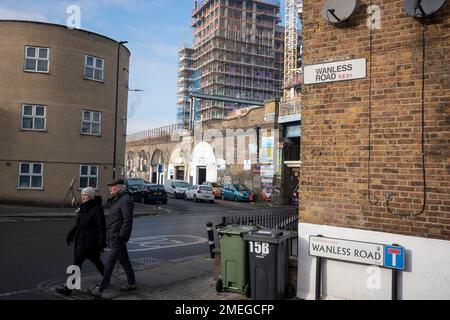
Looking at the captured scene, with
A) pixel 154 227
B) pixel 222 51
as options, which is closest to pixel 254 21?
pixel 222 51

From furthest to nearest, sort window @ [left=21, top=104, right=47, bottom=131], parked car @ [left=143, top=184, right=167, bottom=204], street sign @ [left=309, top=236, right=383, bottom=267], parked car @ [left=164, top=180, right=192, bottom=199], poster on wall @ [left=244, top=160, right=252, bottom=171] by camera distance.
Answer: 1. poster on wall @ [left=244, top=160, right=252, bottom=171]
2. parked car @ [left=164, top=180, right=192, bottom=199]
3. parked car @ [left=143, top=184, right=167, bottom=204]
4. window @ [left=21, top=104, right=47, bottom=131]
5. street sign @ [left=309, top=236, right=383, bottom=267]

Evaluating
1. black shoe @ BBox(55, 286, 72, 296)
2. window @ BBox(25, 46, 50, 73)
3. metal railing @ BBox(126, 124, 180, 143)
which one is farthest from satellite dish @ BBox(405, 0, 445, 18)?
metal railing @ BBox(126, 124, 180, 143)

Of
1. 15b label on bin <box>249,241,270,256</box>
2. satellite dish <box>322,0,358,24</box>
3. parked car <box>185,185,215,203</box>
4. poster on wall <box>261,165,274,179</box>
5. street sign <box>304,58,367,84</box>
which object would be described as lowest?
parked car <box>185,185,215,203</box>

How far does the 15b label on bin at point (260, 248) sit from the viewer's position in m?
6.52

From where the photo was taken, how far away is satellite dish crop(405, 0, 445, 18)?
18.5ft

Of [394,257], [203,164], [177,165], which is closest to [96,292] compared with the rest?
[394,257]

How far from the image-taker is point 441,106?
5684mm

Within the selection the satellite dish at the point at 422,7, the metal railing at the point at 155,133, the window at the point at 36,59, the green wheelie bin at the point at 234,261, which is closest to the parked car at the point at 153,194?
the window at the point at 36,59

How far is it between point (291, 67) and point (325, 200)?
3713 inches

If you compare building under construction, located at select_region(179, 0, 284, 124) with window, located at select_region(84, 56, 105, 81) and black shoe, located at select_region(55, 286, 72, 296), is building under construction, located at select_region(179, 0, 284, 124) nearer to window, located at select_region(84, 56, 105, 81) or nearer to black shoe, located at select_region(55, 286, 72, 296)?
window, located at select_region(84, 56, 105, 81)

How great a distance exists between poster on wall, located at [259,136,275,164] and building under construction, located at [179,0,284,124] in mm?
59848

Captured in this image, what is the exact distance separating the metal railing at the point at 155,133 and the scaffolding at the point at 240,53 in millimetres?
31226

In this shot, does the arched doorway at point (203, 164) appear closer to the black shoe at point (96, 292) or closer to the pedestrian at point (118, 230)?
the pedestrian at point (118, 230)
